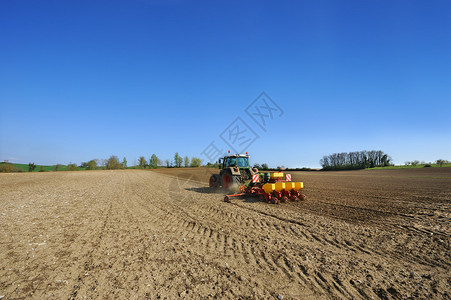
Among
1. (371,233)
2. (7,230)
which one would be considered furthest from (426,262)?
(7,230)

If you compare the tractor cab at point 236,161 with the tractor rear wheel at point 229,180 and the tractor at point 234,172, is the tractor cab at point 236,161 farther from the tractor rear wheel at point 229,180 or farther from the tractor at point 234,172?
the tractor rear wheel at point 229,180

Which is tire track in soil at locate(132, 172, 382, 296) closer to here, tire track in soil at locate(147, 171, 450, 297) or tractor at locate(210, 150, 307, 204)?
tire track in soil at locate(147, 171, 450, 297)

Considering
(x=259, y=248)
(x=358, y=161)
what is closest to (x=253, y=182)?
(x=259, y=248)

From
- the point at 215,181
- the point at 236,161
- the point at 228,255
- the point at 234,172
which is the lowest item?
the point at 228,255

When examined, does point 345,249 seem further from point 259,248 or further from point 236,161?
point 236,161

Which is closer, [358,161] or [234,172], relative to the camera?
[234,172]

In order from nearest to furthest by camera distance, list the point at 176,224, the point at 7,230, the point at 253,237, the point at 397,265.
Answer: the point at 397,265, the point at 253,237, the point at 7,230, the point at 176,224

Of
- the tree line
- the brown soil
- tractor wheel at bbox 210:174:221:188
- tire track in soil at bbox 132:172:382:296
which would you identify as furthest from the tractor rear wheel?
the tree line

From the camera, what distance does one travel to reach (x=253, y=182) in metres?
10.8

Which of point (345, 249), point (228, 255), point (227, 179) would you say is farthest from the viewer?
point (227, 179)

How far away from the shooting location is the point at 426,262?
389 centimetres

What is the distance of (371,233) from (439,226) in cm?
217

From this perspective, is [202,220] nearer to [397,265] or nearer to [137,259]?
[137,259]

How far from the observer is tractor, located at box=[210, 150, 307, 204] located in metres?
9.70
